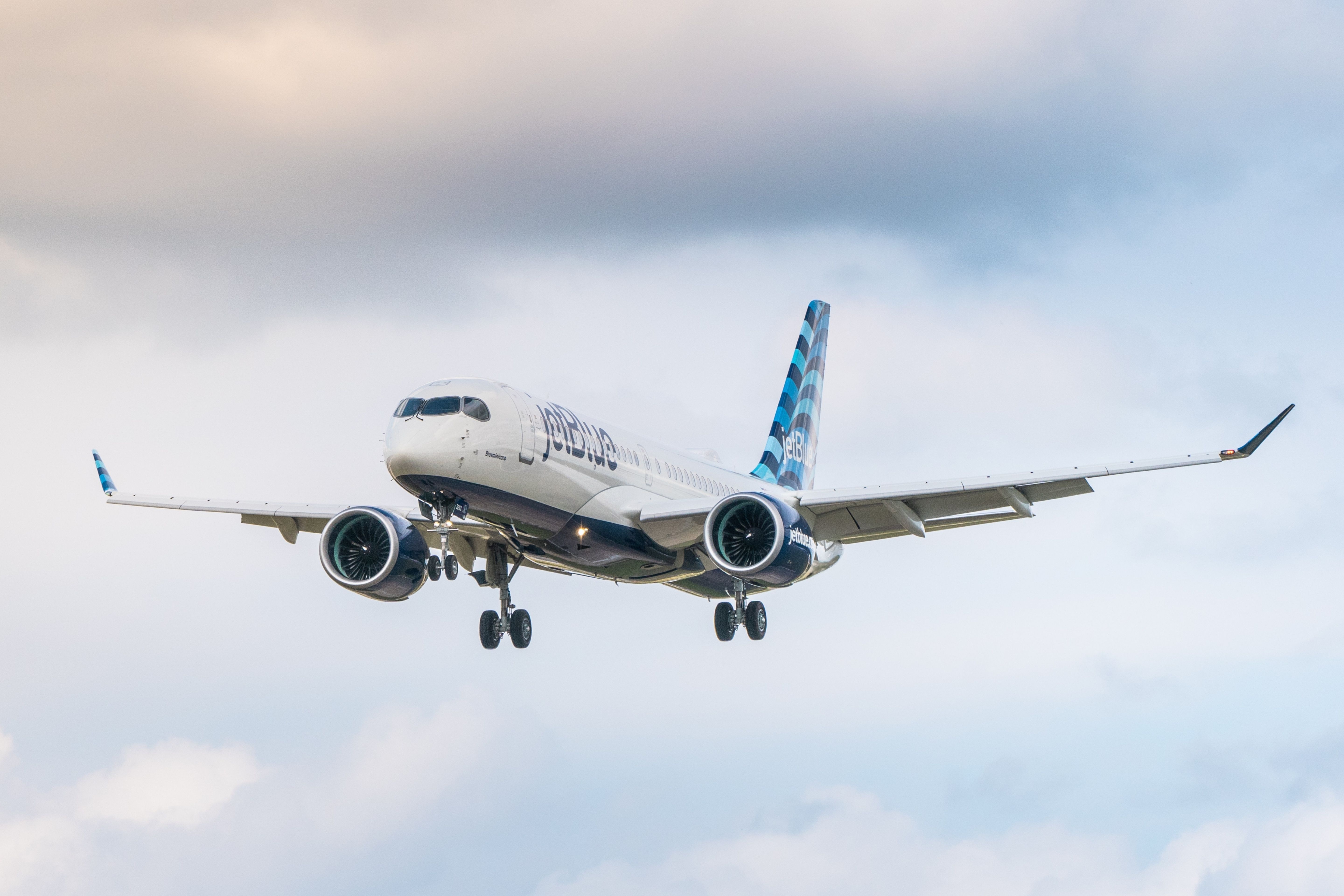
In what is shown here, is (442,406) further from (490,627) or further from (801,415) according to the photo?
(801,415)

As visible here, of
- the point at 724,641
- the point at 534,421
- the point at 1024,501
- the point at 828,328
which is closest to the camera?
the point at 534,421

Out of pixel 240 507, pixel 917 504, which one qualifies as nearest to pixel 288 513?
pixel 240 507

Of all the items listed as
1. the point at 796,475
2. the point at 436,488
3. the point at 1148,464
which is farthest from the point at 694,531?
the point at 796,475

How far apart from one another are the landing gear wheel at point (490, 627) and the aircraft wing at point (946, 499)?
9.39 m

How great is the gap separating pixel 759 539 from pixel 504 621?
8717 millimetres

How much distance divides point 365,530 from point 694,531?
896 centimetres

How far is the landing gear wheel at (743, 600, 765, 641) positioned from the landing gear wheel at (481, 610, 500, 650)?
7.40 meters

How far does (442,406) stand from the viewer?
35.7 metres

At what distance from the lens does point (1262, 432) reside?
3362cm

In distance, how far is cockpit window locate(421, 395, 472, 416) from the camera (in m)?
35.5

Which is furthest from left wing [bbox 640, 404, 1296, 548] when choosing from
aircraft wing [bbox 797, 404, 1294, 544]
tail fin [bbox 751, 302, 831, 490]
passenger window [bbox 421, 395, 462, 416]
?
tail fin [bbox 751, 302, 831, 490]

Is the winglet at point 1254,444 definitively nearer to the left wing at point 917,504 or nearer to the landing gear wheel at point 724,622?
the left wing at point 917,504

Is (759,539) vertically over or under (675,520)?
under

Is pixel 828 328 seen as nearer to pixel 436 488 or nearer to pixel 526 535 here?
pixel 526 535
